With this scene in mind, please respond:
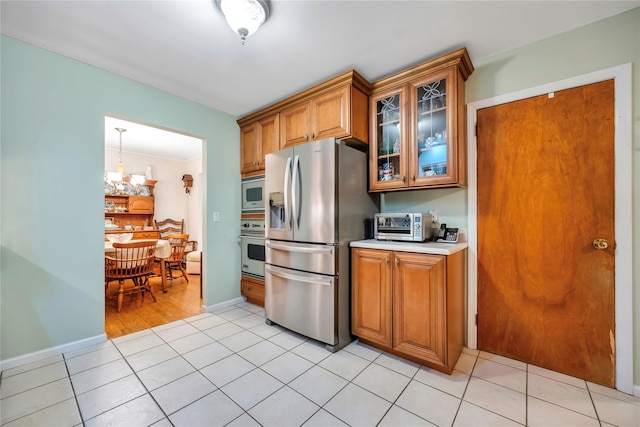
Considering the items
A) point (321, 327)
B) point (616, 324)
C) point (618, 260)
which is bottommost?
point (321, 327)

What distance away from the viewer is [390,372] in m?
1.90

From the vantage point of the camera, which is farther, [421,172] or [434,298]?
[421,172]

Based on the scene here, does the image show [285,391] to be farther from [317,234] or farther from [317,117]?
[317,117]

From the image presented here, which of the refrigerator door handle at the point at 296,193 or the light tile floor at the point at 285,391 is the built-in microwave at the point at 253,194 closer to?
the refrigerator door handle at the point at 296,193

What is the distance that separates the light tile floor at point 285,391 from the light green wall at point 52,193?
33cm

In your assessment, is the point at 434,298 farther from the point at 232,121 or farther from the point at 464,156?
the point at 232,121

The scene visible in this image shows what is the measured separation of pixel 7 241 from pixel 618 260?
4.37m

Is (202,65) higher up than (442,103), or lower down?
higher up

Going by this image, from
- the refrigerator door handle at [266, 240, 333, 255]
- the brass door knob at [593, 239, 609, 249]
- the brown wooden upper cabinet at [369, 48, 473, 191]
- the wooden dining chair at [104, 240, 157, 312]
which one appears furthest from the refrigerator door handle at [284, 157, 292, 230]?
the brass door knob at [593, 239, 609, 249]

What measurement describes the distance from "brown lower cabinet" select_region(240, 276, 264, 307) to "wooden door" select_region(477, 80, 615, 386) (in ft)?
7.76

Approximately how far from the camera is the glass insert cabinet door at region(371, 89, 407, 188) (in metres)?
2.30

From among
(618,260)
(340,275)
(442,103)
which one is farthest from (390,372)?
(442,103)

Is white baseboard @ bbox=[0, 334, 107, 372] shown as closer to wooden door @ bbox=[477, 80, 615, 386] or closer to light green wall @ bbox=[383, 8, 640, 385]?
light green wall @ bbox=[383, 8, 640, 385]

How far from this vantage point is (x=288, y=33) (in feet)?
6.21
